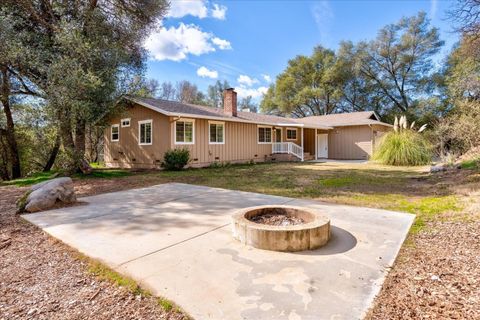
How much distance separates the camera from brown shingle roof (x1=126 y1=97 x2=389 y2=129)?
1230 centimetres

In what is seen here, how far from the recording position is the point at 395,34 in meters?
27.8

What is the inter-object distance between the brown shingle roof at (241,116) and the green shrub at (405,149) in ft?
16.0

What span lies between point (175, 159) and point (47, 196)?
647 cm

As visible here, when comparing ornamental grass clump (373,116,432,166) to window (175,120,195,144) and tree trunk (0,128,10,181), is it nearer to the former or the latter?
window (175,120,195,144)

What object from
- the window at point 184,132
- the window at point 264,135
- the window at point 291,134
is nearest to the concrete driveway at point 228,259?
the window at point 184,132

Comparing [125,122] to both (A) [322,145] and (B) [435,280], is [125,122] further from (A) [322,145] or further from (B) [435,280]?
(B) [435,280]

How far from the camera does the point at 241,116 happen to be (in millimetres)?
16250

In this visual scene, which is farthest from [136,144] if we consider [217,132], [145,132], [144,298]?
[144,298]

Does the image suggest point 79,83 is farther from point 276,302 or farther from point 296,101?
point 296,101

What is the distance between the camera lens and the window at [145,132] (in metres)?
13.2

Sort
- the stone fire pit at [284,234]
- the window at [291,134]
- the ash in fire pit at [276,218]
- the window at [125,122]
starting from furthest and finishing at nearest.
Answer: the window at [291,134] → the window at [125,122] → the ash in fire pit at [276,218] → the stone fire pit at [284,234]

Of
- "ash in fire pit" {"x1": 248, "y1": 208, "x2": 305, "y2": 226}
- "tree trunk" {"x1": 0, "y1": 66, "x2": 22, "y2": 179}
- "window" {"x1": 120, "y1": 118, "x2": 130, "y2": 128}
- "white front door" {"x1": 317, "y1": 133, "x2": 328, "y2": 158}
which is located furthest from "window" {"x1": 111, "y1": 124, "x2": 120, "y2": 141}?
"white front door" {"x1": 317, "y1": 133, "x2": 328, "y2": 158}

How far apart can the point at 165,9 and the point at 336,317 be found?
13.6 meters

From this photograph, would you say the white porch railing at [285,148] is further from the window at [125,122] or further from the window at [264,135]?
the window at [125,122]
